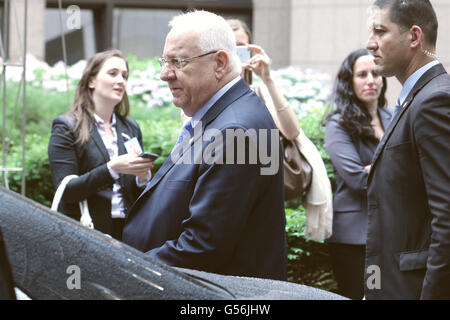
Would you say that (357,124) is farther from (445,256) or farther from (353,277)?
(445,256)

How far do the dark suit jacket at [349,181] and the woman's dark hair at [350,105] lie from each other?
5cm

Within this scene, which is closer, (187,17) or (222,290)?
(222,290)

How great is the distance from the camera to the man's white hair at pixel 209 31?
124 inches

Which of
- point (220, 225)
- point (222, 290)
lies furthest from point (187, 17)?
point (222, 290)

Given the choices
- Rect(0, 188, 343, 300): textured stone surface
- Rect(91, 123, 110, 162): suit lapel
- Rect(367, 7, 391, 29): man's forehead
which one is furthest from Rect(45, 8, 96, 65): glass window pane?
Rect(0, 188, 343, 300): textured stone surface

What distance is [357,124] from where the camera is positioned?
15.4 ft

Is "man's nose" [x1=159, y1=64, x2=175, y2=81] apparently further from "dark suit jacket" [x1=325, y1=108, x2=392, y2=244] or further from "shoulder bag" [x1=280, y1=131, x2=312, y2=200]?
"dark suit jacket" [x1=325, y1=108, x2=392, y2=244]

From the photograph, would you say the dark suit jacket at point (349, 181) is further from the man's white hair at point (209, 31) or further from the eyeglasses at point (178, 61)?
the eyeglasses at point (178, 61)

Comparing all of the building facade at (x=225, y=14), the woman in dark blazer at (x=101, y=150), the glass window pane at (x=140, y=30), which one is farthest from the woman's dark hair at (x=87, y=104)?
the glass window pane at (x=140, y=30)

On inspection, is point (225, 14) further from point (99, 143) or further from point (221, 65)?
point (221, 65)

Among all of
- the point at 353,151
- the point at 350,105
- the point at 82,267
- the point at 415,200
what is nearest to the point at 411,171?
the point at 415,200

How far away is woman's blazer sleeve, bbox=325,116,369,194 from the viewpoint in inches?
179

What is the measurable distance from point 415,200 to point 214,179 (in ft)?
2.62
